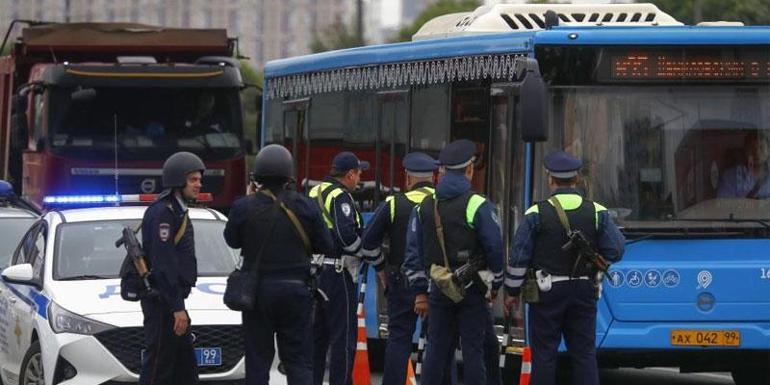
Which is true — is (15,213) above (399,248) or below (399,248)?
below

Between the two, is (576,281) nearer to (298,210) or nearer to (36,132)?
(298,210)

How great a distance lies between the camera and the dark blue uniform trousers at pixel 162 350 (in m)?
10.9

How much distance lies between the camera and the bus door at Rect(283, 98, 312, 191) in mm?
17688

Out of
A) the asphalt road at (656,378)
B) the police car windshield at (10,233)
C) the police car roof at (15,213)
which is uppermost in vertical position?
the police car roof at (15,213)

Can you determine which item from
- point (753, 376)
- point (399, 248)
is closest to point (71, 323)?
→ point (399, 248)

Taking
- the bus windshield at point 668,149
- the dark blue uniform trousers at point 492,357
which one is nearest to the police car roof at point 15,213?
the bus windshield at point 668,149

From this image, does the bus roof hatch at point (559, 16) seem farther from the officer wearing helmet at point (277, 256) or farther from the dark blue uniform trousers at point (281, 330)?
the dark blue uniform trousers at point (281, 330)

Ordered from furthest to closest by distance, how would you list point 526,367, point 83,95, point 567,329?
point 83,95
point 526,367
point 567,329

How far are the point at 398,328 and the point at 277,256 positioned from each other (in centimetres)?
227

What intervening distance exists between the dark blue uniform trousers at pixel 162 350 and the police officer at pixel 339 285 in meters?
1.95

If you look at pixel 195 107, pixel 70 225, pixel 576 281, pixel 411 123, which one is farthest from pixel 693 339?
pixel 195 107

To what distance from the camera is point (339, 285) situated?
42.3ft

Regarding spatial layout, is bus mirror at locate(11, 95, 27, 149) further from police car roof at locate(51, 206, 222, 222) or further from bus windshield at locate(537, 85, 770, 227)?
bus windshield at locate(537, 85, 770, 227)

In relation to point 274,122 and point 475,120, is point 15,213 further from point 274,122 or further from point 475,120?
point 475,120
